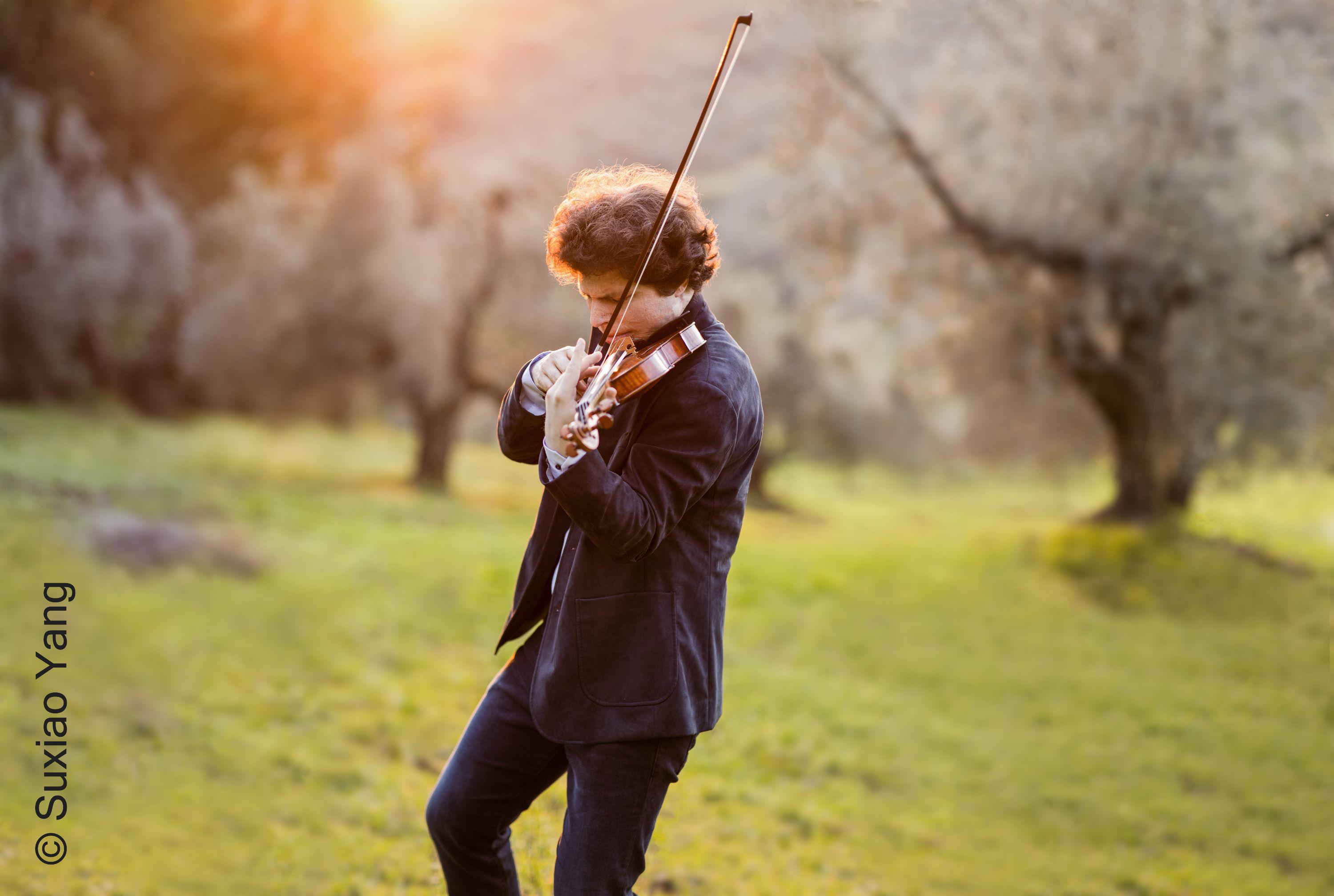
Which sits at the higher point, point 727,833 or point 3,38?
point 3,38

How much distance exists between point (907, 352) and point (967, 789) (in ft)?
26.0

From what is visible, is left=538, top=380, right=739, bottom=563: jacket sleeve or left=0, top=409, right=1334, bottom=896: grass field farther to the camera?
left=0, top=409, right=1334, bottom=896: grass field

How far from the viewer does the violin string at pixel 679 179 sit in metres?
2.04

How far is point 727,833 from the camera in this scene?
5.19 m

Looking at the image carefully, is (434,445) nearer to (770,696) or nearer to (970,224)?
(970,224)

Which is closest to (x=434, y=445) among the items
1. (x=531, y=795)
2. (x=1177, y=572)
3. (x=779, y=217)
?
(x=779, y=217)

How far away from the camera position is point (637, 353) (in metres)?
2.15

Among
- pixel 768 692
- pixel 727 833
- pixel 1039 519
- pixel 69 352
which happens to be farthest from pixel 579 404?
pixel 69 352

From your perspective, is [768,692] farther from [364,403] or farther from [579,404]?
[364,403]

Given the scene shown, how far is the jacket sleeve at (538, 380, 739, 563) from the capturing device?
1.91m

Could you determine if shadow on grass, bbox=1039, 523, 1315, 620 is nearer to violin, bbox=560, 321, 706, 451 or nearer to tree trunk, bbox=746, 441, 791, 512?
tree trunk, bbox=746, 441, 791, 512

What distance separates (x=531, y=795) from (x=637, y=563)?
607 mm

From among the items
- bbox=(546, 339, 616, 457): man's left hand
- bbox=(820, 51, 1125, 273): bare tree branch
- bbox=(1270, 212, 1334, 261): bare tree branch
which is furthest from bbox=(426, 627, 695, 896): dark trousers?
bbox=(820, 51, 1125, 273): bare tree branch

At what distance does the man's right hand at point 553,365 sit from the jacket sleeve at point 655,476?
171mm
